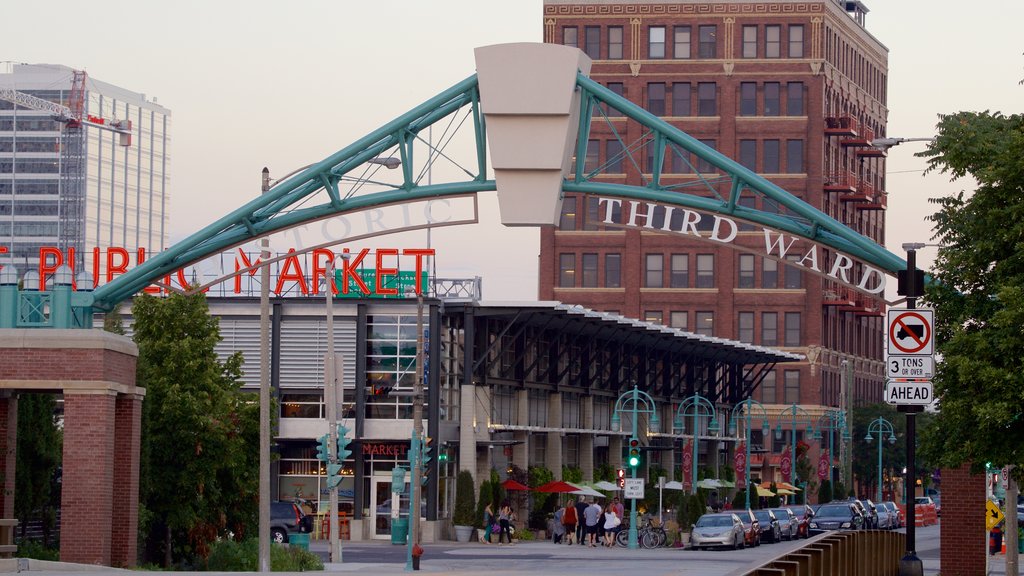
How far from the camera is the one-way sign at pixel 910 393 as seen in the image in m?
24.9

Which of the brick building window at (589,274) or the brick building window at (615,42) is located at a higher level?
the brick building window at (615,42)

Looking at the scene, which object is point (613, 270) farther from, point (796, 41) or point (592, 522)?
point (592, 522)

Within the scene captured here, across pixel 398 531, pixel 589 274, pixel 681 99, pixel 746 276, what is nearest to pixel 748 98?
pixel 681 99

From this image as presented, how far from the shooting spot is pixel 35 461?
121 ft

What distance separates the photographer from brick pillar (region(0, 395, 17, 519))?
34.3 metres

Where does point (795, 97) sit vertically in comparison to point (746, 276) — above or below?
above

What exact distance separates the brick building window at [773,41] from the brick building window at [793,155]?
6.09 metres

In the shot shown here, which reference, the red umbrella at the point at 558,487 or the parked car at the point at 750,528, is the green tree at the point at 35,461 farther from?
the red umbrella at the point at 558,487

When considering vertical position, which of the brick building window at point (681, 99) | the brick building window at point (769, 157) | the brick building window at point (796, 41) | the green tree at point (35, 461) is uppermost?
the brick building window at point (796, 41)

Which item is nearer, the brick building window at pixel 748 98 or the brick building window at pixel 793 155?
the brick building window at pixel 793 155

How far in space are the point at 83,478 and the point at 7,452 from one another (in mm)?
2107

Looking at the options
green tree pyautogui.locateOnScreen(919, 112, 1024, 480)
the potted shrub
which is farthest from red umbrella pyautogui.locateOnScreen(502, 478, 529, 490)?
green tree pyautogui.locateOnScreen(919, 112, 1024, 480)

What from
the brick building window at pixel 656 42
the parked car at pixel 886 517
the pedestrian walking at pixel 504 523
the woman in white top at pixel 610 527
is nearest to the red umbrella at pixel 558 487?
the pedestrian walking at pixel 504 523

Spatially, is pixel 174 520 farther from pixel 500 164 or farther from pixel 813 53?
pixel 813 53
